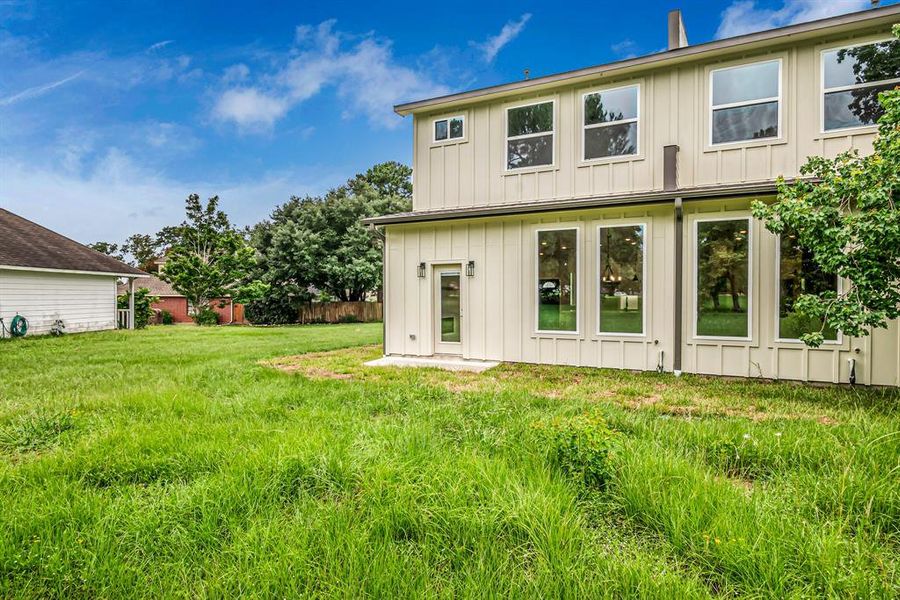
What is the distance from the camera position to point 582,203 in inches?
299

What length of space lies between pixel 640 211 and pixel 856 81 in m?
3.47

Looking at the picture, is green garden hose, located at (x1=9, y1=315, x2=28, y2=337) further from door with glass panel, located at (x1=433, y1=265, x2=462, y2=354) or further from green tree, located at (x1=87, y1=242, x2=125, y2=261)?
green tree, located at (x1=87, y1=242, x2=125, y2=261)

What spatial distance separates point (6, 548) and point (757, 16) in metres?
17.6

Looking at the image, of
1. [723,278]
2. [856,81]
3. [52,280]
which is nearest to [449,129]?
[723,278]

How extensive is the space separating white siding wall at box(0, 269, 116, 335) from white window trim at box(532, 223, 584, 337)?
53.8ft

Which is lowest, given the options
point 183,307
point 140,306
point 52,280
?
point 183,307

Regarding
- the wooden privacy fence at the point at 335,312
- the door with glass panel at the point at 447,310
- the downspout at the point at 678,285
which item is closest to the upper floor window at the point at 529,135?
the door with glass panel at the point at 447,310

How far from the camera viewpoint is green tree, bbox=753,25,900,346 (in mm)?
4938

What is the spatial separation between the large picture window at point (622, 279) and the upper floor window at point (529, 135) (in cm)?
197

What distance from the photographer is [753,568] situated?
2.04 metres

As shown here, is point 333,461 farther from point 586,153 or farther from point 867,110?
point 867,110

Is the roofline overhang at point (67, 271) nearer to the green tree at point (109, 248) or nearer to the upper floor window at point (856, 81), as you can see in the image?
the upper floor window at point (856, 81)

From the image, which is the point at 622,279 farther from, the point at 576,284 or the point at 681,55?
the point at 681,55

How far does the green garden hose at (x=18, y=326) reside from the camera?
535 inches
